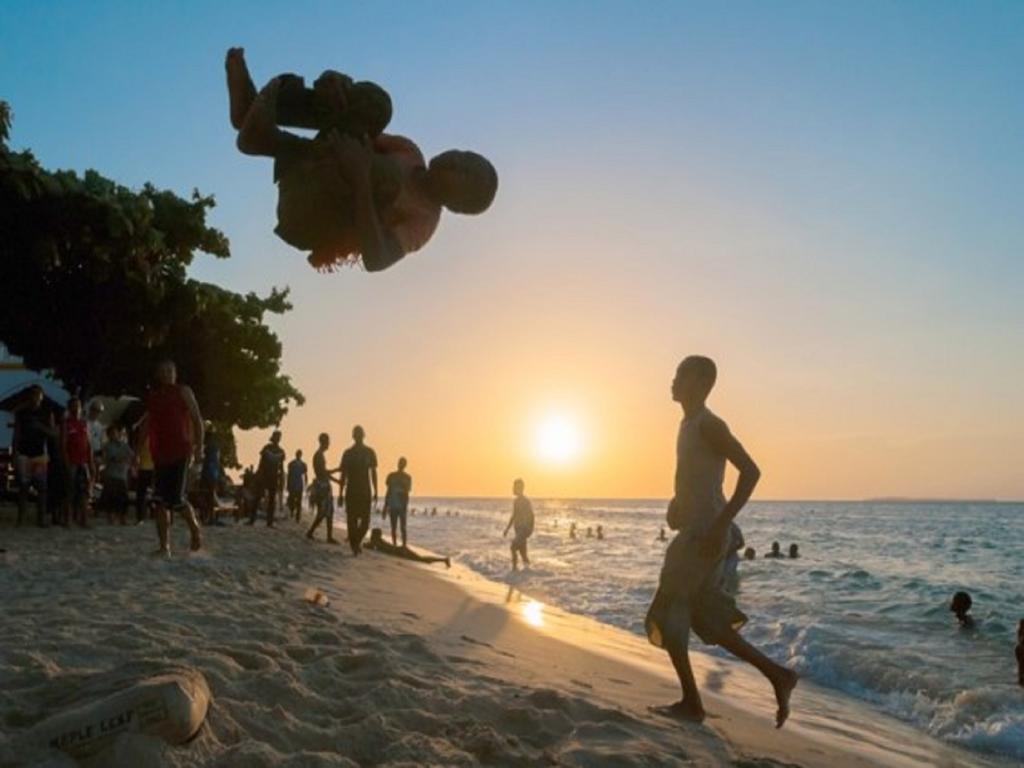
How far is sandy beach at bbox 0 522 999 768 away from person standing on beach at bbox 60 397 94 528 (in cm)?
340

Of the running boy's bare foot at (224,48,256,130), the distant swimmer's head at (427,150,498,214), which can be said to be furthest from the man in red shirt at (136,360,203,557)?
the distant swimmer's head at (427,150,498,214)

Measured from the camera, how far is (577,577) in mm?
19062

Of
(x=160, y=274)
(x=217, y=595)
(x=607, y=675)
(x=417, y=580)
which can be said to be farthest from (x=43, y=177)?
(x=607, y=675)

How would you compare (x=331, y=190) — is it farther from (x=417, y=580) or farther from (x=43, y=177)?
(x=43, y=177)

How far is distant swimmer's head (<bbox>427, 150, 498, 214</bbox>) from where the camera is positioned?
2.88 meters

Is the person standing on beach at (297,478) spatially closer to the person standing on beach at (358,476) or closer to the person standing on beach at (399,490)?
the person standing on beach at (399,490)

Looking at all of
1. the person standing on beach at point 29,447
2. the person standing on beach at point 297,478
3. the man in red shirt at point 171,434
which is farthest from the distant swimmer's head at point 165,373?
the person standing on beach at point 297,478

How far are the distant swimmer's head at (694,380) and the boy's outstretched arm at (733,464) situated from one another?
19 cm

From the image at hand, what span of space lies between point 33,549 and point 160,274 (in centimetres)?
1035

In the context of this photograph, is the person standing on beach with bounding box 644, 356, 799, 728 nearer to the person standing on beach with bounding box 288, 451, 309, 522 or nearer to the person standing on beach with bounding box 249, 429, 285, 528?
the person standing on beach with bounding box 249, 429, 285, 528

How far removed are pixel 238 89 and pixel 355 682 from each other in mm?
2572

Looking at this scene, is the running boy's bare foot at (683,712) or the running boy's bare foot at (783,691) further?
the running boy's bare foot at (783,691)

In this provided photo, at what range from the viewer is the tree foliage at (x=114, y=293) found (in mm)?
14328

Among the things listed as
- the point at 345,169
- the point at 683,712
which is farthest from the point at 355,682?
the point at 345,169
